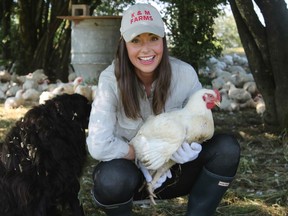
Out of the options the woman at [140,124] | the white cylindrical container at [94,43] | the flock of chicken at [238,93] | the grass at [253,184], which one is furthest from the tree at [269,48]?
the white cylindrical container at [94,43]

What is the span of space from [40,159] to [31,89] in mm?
5223

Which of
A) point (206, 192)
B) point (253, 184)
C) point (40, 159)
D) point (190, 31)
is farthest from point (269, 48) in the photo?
point (40, 159)

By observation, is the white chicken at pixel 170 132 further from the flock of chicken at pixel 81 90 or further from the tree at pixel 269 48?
the flock of chicken at pixel 81 90

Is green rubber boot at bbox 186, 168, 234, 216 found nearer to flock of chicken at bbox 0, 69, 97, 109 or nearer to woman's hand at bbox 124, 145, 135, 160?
woman's hand at bbox 124, 145, 135, 160

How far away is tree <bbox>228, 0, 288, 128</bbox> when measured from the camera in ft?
14.0

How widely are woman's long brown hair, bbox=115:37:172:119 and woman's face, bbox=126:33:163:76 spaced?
5 cm

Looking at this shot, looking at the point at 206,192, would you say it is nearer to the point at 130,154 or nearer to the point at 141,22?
the point at 130,154

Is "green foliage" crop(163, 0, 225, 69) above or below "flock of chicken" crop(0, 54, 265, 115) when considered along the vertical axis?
above

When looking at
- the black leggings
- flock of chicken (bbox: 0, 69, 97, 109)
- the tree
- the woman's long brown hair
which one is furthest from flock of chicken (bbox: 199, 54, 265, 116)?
the woman's long brown hair

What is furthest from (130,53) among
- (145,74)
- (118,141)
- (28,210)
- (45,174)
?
(28,210)

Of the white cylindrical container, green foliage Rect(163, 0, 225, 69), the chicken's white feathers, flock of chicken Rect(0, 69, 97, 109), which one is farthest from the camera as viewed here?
the white cylindrical container

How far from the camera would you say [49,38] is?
1011 cm

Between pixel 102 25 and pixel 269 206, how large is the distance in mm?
5957

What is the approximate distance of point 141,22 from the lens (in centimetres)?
212
